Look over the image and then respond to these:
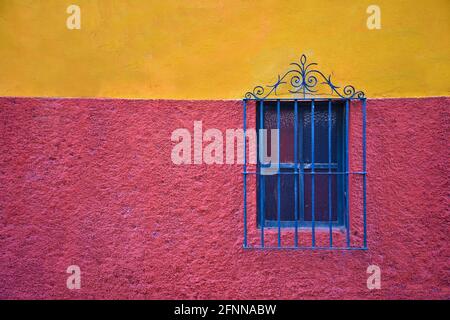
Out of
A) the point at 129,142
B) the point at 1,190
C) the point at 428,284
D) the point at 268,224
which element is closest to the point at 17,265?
the point at 1,190

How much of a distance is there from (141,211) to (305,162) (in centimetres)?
154

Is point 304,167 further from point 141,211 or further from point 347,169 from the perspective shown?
point 141,211

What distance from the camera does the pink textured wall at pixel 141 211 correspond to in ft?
11.6

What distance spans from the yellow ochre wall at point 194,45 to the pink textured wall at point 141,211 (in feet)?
0.58

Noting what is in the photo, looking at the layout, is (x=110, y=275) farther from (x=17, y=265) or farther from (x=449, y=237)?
(x=449, y=237)

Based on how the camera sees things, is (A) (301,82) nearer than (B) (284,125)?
Yes

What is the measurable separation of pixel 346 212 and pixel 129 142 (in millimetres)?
2021

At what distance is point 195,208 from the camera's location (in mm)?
3541

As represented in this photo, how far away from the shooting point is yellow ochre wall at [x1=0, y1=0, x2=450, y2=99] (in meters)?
3.54

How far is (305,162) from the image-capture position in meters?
3.64

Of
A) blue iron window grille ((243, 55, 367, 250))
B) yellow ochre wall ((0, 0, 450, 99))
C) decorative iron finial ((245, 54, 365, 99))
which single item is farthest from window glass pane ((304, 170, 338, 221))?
yellow ochre wall ((0, 0, 450, 99))

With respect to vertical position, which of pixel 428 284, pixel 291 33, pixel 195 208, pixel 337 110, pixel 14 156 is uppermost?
pixel 291 33

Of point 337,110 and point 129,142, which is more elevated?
point 337,110

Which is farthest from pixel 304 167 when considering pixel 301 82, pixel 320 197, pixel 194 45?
pixel 194 45
